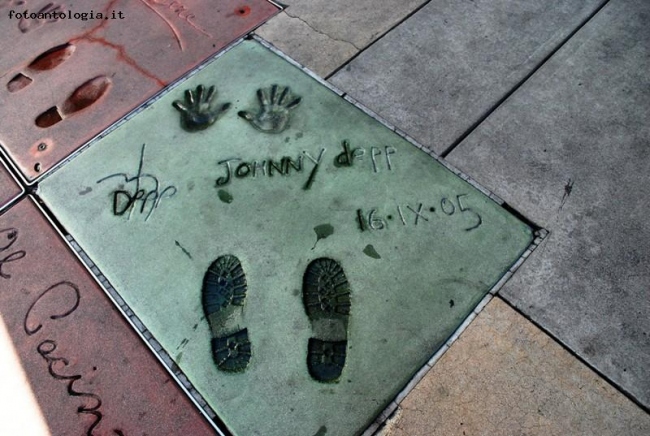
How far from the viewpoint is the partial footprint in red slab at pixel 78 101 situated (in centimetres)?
266

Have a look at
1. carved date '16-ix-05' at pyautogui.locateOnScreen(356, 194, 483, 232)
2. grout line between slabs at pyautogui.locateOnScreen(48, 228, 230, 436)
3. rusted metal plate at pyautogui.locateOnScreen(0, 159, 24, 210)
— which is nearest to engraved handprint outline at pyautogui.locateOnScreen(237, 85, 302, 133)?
carved date '16-ix-05' at pyautogui.locateOnScreen(356, 194, 483, 232)

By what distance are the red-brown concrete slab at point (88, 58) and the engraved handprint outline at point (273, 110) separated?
20.4 inches

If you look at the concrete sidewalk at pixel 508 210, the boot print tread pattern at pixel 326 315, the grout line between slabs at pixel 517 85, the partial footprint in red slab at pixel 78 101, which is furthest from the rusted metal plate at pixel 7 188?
the grout line between slabs at pixel 517 85

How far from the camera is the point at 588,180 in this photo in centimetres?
226

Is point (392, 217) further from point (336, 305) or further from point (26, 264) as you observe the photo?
point (26, 264)

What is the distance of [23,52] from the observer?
9.70 feet

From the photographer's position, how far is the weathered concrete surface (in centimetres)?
279

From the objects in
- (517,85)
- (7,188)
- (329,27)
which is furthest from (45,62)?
Result: (517,85)

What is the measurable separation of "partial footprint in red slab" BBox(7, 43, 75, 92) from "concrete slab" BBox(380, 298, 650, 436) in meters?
2.69

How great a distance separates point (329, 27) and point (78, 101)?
1497 millimetres

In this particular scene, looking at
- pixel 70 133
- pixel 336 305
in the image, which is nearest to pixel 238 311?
pixel 336 305

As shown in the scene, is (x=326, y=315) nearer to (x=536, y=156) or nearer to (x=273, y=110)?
Result: (x=273, y=110)

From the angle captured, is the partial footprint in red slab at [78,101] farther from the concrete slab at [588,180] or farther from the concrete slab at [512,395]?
the concrete slab at [512,395]
